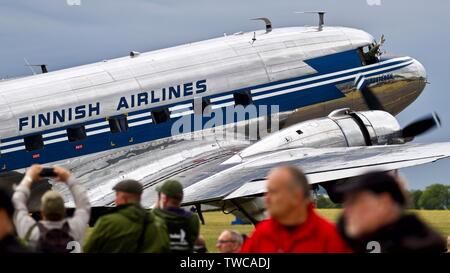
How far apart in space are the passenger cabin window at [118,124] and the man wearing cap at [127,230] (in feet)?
37.8

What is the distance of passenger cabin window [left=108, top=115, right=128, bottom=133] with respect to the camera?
19750 mm

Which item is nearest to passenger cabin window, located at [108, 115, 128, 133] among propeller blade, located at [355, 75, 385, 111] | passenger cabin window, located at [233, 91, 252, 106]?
passenger cabin window, located at [233, 91, 252, 106]

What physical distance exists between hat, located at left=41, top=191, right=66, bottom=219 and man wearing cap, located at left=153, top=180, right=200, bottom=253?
123cm

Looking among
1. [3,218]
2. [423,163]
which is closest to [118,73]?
[423,163]

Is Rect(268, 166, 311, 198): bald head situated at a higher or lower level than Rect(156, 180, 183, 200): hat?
higher

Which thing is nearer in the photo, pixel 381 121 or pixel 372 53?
pixel 381 121

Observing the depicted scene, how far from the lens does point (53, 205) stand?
323 inches

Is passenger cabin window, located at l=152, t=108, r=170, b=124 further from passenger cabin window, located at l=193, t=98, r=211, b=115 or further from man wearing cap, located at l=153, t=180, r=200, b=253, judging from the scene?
man wearing cap, located at l=153, t=180, r=200, b=253

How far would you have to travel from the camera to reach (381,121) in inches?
782

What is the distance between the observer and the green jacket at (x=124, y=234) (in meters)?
7.98

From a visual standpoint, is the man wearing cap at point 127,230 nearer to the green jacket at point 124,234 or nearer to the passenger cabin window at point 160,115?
the green jacket at point 124,234

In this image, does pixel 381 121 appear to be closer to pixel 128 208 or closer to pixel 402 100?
pixel 402 100

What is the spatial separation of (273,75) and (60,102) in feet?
16.8

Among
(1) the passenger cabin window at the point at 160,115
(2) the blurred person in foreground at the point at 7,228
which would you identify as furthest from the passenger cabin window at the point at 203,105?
(2) the blurred person in foreground at the point at 7,228
